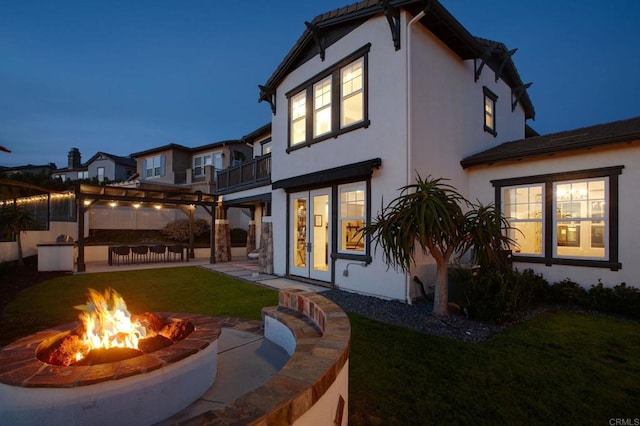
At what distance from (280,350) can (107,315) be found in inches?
78.5

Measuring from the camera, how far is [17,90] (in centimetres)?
7575

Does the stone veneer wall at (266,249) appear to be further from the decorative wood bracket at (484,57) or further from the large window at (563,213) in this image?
the decorative wood bracket at (484,57)

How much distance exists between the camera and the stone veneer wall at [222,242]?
49.3 feet

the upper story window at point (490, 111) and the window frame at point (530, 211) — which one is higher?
the upper story window at point (490, 111)

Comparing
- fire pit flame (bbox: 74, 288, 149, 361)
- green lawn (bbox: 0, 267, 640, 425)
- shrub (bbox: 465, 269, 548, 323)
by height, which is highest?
fire pit flame (bbox: 74, 288, 149, 361)

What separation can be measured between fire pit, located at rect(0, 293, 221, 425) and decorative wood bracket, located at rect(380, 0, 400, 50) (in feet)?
22.4

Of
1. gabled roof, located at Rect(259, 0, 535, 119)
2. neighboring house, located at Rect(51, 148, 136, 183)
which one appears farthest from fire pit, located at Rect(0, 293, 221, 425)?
neighboring house, located at Rect(51, 148, 136, 183)

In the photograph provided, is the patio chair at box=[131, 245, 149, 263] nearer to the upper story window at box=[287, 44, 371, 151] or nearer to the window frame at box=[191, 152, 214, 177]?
the upper story window at box=[287, 44, 371, 151]

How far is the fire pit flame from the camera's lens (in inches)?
110

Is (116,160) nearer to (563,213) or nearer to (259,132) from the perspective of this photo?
(259,132)

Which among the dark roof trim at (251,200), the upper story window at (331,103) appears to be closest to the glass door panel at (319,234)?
the upper story window at (331,103)

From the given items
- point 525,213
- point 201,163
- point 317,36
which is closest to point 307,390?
point 525,213

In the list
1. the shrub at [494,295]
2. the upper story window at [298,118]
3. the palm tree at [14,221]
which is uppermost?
the upper story window at [298,118]

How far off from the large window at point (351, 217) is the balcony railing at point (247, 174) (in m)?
4.52
